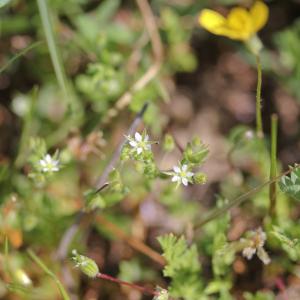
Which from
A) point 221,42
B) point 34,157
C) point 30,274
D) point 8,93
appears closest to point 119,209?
point 30,274

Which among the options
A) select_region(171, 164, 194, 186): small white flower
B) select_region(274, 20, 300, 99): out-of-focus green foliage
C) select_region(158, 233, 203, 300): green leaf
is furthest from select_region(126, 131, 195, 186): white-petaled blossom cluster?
select_region(274, 20, 300, 99): out-of-focus green foliage

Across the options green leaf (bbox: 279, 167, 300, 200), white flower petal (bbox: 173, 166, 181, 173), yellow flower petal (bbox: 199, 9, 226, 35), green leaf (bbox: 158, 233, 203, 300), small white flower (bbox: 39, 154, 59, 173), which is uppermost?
yellow flower petal (bbox: 199, 9, 226, 35)

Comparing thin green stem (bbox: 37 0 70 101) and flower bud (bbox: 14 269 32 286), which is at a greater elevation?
thin green stem (bbox: 37 0 70 101)

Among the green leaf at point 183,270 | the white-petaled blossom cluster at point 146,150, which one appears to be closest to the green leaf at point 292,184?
the white-petaled blossom cluster at point 146,150

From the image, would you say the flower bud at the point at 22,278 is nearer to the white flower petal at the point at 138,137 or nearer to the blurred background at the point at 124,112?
the blurred background at the point at 124,112

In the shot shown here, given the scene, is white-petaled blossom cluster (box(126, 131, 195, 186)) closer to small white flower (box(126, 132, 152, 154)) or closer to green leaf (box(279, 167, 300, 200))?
small white flower (box(126, 132, 152, 154))
